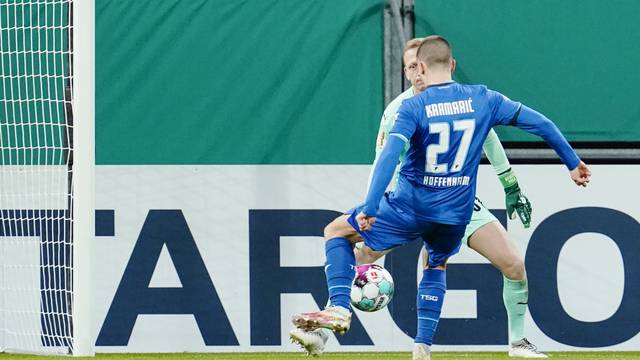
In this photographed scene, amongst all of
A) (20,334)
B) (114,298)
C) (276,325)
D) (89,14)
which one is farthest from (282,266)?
(89,14)

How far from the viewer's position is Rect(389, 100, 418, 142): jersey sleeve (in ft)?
21.2

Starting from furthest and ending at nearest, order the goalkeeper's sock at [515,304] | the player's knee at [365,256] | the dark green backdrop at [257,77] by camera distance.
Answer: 1. the dark green backdrop at [257,77]
2. the goalkeeper's sock at [515,304]
3. the player's knee at [365,256]

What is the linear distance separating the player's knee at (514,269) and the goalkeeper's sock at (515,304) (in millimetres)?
107

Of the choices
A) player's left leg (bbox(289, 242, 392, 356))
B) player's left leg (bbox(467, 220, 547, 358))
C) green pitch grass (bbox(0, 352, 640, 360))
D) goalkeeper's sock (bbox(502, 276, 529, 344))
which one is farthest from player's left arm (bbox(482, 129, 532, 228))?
player's left leg (bbox(289, 242, 392, 356))

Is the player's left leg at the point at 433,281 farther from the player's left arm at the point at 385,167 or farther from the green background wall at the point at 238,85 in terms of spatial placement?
the green background wall at the point at 238,85

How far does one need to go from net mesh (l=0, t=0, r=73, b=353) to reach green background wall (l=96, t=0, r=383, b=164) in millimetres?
309

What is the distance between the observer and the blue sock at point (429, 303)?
6992 mm

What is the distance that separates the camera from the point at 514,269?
7984 millimetres

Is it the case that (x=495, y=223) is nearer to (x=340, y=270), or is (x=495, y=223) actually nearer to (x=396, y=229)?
(x=396, y=229)

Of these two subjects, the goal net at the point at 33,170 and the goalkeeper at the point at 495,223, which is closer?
the goalkeeper at the point at 495,223

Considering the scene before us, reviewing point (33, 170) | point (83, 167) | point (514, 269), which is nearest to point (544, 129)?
point (514, 269)

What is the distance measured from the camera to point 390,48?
9.02 metres

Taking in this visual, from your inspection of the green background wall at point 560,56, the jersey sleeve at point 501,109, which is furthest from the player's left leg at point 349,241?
the green background wall at point 560,56

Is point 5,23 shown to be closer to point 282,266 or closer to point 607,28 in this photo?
point 282,266
